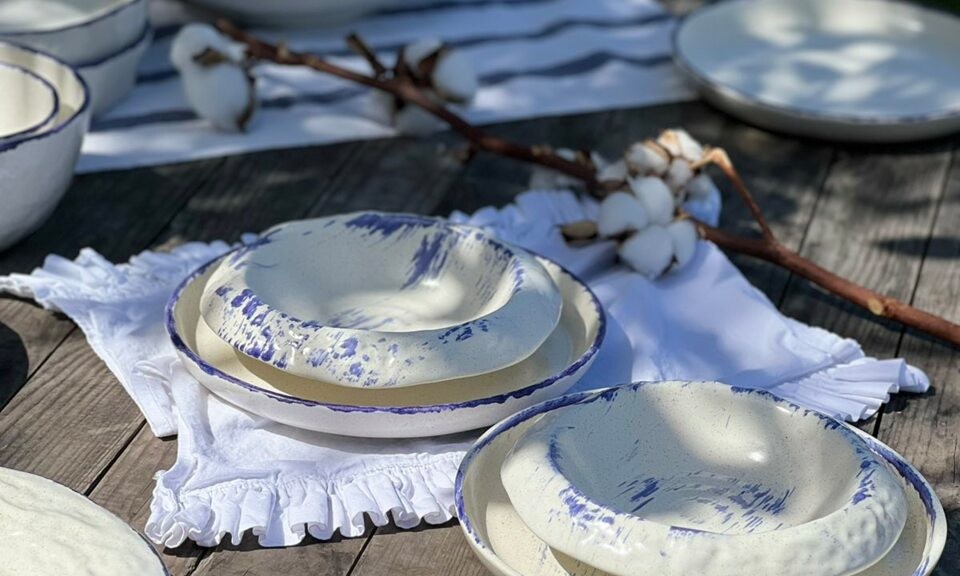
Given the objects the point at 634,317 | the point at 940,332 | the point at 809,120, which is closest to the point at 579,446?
the point at 634,317

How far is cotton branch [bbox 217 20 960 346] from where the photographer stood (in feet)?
4.97

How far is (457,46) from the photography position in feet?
7.48

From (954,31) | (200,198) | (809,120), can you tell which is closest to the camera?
(200,198)

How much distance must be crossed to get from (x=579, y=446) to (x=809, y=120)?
959 mm

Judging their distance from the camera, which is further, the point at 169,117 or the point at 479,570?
the point at 169,117

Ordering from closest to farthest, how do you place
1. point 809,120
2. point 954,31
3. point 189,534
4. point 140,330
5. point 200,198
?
point 189,534 < point 140,330 < point 200,198 < point 809,120 < point 954,31

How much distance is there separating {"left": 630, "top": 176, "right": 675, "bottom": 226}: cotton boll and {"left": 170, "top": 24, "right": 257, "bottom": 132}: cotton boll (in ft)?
2.11

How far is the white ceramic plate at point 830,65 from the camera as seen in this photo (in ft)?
6.45

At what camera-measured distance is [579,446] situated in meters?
1.15

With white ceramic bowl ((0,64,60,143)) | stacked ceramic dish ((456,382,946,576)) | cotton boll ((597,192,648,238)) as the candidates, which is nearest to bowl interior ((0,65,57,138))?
white ceramic bowl ((0,64,60,143))

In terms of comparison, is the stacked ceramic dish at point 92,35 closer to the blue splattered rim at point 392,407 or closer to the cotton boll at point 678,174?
the blue splattered rim at point 392,407

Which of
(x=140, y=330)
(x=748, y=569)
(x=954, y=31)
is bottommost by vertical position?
(x=954, y=31)

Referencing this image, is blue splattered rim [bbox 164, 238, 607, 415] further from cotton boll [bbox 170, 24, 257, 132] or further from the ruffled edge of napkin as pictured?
cotton boll [bbox 170, 24, 257, 132]

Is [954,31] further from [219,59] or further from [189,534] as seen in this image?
[189,534]
